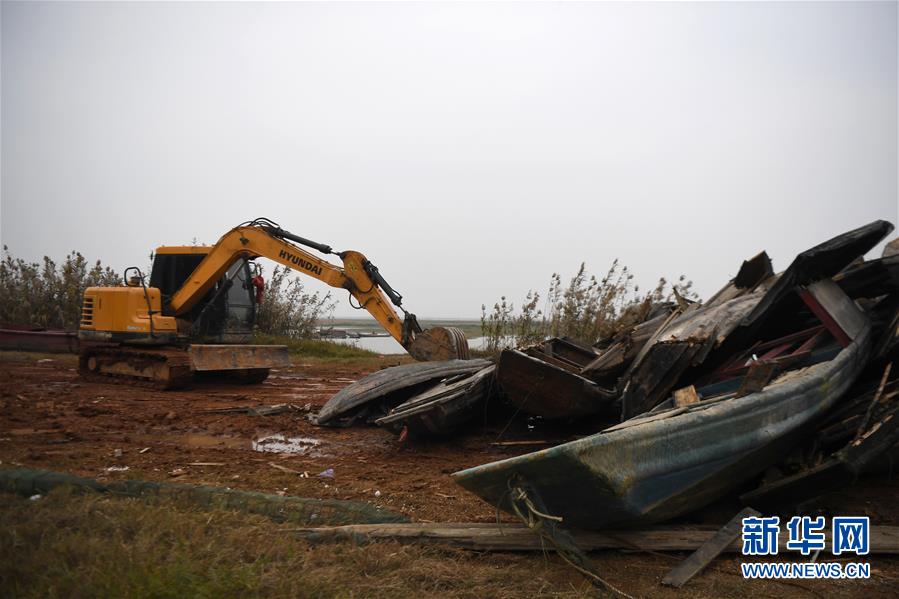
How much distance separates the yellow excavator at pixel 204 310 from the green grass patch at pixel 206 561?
5965 millimetres

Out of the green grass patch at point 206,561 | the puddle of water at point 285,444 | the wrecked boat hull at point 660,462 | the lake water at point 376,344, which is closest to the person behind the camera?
the green grass patch at point 206,561

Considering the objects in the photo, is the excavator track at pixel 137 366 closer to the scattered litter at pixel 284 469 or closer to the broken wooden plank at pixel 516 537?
the scattered litter at pixel 284 469

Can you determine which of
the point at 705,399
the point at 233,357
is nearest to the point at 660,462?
the point at 705,399

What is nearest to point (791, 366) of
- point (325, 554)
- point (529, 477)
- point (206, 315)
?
point (529, 477)

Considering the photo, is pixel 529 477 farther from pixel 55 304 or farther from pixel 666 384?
pixel 55 304

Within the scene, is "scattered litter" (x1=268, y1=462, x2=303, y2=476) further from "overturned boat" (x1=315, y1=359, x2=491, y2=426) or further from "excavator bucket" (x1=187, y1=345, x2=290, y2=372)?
"excavator bucket" (x1=187, y1=345, x2=290, y2=372)

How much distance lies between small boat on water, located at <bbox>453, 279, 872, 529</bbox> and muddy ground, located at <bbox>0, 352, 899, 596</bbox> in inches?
13.6

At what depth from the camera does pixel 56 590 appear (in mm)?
2490

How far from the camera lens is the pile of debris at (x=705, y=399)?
3.15m

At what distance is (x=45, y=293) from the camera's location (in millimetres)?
17219

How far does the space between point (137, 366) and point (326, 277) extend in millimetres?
3846

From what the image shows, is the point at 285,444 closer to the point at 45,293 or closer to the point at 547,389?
the point at 547,389

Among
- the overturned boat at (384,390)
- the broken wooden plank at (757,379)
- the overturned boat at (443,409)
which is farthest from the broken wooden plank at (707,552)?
Result: the overturned boat at (384,390)

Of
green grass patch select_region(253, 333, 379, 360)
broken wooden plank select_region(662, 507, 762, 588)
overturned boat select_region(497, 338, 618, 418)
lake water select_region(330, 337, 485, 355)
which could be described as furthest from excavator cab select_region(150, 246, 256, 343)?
broken wooden plank select_region(662, 507, 762, 588)
